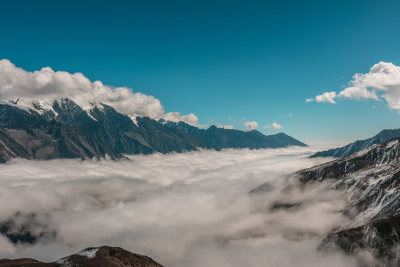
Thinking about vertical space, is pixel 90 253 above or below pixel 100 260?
above

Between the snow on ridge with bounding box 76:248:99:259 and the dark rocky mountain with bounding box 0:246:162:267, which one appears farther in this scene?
the snow on ridge with bounding box 76:248:99:259

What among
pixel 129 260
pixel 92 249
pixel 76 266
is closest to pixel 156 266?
pixel 129 260

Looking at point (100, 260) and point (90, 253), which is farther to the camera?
point (90, 253)

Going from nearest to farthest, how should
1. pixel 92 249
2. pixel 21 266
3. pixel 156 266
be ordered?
pixel 21 266 → pixel 92 249 → pixel 156 266

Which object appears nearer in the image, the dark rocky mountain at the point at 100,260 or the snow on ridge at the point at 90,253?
the dark rocky mountain at the point at 100,260

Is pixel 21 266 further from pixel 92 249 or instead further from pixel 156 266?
pixel 156 266

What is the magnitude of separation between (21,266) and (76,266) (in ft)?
105

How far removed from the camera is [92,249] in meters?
138

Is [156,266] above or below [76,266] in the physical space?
below

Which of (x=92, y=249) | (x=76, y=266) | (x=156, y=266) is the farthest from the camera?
(x=156, y=266)

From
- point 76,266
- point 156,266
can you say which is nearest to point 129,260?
point 156,266

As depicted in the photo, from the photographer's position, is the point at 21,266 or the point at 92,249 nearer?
the point at 21,266

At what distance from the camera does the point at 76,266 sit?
117 meters

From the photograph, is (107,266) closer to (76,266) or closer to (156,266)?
(76,266)
